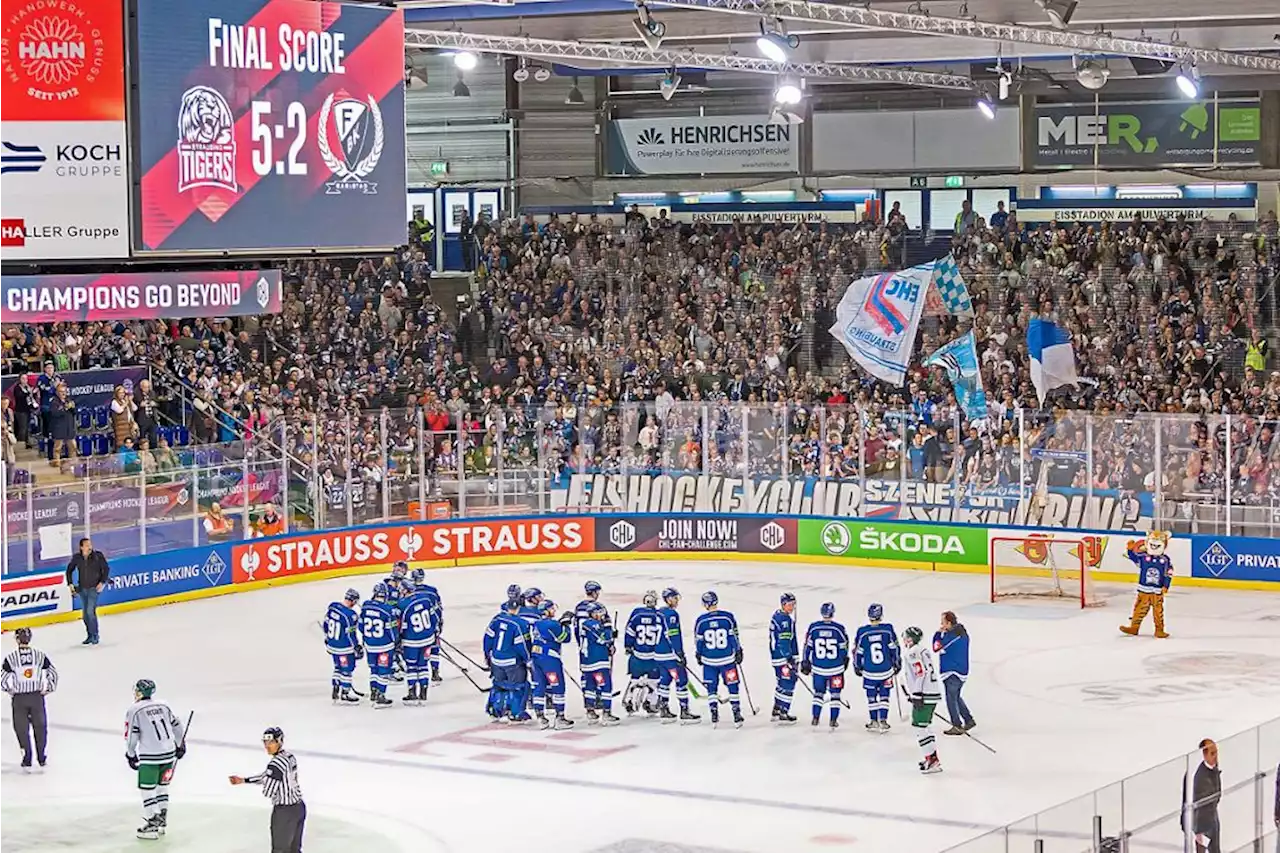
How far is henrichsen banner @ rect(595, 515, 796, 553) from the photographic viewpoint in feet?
102

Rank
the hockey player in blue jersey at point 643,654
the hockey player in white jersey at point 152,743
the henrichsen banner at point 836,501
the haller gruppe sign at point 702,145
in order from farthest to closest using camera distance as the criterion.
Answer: the haller gruppe sign at point 702,145 → the henrichsen banner at point 836,501 → the hockey player in blue jersey at point 643,654 → the hockey player in white jersey at point 152,743

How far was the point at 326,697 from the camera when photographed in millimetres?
21875

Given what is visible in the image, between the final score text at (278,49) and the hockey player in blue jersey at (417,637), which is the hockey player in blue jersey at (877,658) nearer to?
the hockey player in blue jersey at (417,637)

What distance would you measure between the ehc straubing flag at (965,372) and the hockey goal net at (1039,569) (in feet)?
6.96

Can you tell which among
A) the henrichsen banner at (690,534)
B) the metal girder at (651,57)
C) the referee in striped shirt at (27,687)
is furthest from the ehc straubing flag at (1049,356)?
the referee in striped shirt at (27,687)

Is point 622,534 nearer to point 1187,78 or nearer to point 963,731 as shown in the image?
point 1187,78

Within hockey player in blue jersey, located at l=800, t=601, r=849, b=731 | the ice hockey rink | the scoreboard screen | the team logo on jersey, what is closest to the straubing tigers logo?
the scoreboard screen

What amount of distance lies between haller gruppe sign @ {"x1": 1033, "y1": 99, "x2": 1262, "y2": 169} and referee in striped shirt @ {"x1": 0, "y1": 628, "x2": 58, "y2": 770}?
24860mm

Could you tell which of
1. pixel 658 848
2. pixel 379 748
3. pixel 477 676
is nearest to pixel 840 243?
pixel 477 676

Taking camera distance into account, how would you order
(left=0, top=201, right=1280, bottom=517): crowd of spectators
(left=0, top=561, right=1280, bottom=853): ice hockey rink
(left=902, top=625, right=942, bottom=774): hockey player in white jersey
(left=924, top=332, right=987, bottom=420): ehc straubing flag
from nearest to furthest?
(left=0, top=561, right=1280, bottom=853): ice hockey rink → (left=902, top=625, right=942, bottom=774): hockey player in white jersey → (left=0, top=201, right=1280, bottom=517): crowd of spectators → (left=924, top=332, right=987, bottom=420): ehc straubing flag

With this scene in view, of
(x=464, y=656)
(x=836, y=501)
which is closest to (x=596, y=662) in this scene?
(x=464, y=656)

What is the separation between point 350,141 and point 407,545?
9451mm

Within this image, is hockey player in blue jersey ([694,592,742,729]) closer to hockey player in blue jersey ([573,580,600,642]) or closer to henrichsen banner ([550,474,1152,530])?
hockey player in blue jersey ([573,580,600,642])

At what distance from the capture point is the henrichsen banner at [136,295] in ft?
62.1
